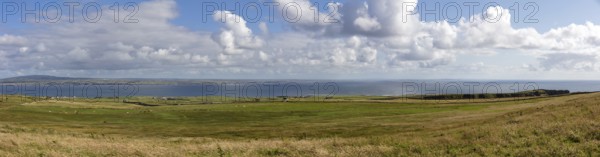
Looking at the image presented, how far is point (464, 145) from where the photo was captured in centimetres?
2203

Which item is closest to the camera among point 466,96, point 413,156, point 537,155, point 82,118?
point 537,155

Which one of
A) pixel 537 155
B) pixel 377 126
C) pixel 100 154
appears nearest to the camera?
pixel 537 155

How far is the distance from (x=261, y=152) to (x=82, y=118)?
2818 inches

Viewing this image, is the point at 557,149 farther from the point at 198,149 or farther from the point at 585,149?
the point at 198,149

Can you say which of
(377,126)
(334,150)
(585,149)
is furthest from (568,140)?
(377,126)

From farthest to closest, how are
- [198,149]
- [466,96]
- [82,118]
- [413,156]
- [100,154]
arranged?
[466,96] → [82,118] → [198,149] → [100,154] → [413,156]

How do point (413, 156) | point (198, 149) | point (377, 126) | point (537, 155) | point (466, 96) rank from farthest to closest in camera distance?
1. point (466, 96)
2. point (377, 126)
3. point (198, 149)
4. point (413, 156)
5. point (537, 155)

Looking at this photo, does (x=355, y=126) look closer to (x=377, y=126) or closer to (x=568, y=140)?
(x=377, y=126)

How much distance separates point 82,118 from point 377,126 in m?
57.9

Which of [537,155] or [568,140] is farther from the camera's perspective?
[568,140]

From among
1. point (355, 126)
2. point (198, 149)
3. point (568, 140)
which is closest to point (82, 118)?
point (355, 126)

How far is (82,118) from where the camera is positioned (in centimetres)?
8400

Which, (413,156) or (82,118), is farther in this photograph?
(82,118)

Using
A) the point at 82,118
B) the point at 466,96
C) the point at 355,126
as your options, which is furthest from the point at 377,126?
the point at 466,96
